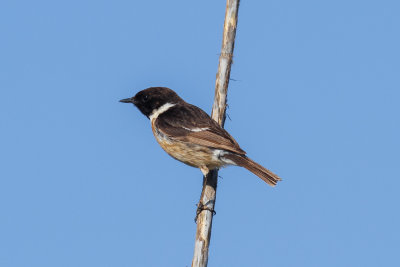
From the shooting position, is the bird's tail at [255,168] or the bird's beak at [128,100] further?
the bird's beak at [128,100]

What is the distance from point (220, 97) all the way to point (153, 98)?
145cm

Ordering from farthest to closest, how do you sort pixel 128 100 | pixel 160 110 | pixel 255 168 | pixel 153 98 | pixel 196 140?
pixel 128 100
pixel 153 98
pixel 160 110
pixel 196 140
pixel 255 168

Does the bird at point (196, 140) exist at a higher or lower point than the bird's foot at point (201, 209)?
higher

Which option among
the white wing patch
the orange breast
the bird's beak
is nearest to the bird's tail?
the orange breast

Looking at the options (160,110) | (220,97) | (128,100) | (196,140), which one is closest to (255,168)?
(196,140)

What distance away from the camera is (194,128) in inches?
310

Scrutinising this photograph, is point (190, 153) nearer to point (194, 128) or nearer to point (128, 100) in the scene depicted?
point (194, 128)

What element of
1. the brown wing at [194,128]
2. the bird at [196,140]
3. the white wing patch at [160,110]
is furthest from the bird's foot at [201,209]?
the white wing patch at [160,110]

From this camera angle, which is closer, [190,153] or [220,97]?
[220,97]

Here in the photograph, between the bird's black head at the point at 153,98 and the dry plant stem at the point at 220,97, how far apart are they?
3.52 ft

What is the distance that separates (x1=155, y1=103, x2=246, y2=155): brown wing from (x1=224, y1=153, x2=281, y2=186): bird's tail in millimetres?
94

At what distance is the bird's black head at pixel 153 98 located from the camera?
8750 millimetres

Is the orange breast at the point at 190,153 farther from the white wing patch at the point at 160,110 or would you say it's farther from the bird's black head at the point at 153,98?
the bird's black head at the point at 153,98

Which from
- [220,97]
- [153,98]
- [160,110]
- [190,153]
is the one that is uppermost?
[153,98]
